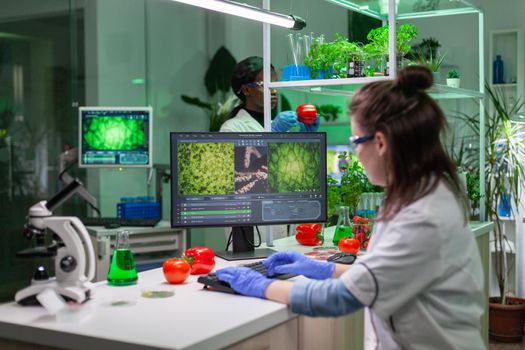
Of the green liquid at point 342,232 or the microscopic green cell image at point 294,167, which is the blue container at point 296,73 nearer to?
the microscopic green cell image at point 294,167

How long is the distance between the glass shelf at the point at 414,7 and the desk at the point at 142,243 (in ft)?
5.73

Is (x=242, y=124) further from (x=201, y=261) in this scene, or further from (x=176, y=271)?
(x=176, y=271)

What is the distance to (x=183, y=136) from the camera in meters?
2.55

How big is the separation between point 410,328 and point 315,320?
634 millimetres

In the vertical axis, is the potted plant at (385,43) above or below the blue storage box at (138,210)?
above

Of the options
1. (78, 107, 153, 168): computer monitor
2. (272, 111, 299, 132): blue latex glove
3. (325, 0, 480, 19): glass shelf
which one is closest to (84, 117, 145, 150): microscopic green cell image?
(78, 107, 153, 168): computer monitor

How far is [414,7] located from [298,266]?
2173 mm

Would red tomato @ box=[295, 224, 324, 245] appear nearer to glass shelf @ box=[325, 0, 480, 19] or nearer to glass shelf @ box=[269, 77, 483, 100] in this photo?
glass shelf @ box=[269, 77, 483, 100]

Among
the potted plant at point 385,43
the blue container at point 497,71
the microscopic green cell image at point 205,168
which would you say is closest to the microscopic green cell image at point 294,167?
the microscopic green cell image at point 205,168

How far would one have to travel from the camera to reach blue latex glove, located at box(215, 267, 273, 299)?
6.14 feet

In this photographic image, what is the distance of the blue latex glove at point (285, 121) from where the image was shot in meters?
3.19

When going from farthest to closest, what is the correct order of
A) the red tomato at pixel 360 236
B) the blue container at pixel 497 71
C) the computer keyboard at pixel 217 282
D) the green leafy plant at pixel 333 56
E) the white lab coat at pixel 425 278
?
the blue container at pixel 497 71, the green leafy plant at pixel 333 56, the red tomato at pixel 360 236, the computer keyboard at pixel 217 282, the white lab coat at pixel 425 278

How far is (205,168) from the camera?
2572 millimetres

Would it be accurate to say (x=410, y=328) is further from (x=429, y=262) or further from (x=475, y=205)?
(x=475, y=205)
